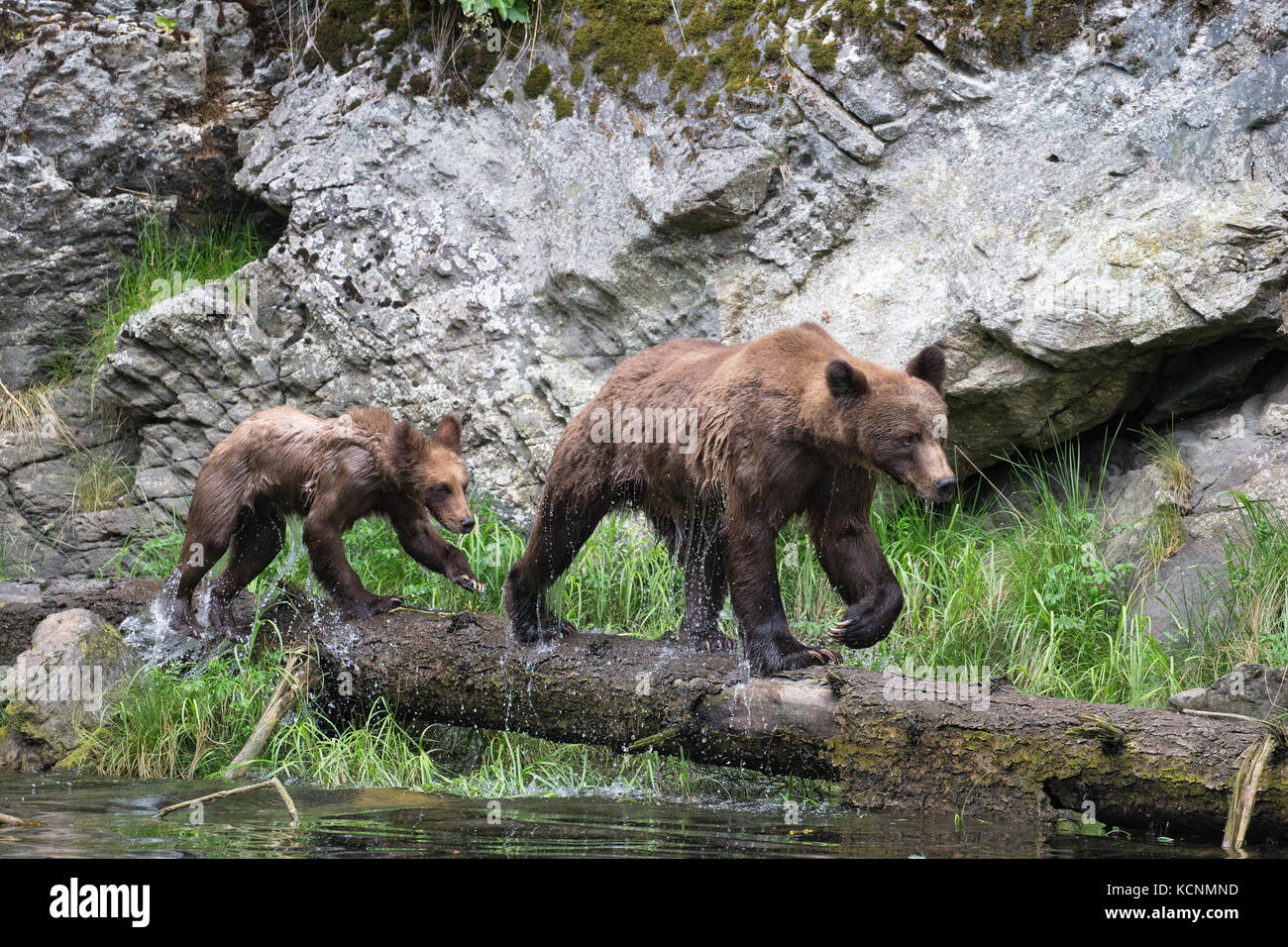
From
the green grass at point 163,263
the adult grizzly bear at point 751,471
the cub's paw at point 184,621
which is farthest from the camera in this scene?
the green grass at point 163,263

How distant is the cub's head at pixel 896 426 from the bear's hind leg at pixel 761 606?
0.66 meters

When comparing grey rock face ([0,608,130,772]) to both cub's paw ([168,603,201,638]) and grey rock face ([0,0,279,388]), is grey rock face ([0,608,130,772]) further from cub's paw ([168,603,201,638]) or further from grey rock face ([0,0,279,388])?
grey rock face ([0,0,279,388])

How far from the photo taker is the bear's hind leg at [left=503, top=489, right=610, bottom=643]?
263 inches

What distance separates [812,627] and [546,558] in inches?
75.2

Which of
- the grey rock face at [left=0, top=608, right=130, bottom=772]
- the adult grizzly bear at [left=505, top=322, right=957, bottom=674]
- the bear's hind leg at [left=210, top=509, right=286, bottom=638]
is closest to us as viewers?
the adult grizzly bear at [left=505, top=322, right=957, bottom=674]

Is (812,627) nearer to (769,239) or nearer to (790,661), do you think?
(790,661)

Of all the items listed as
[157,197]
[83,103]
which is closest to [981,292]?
[157,197]

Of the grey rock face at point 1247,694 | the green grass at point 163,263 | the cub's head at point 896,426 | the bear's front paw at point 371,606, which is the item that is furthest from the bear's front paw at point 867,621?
the green grass at point 163,263

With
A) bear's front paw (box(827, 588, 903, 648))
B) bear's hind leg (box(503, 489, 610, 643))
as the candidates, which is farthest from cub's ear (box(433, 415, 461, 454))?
bear's front paw (box(827, 588, 903, 648))

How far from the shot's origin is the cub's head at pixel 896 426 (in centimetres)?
548

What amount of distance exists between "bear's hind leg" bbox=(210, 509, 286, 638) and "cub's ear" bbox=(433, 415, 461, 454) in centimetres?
123

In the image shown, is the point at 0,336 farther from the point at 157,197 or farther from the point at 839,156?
the point at 839,156

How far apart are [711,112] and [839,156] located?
977 mm

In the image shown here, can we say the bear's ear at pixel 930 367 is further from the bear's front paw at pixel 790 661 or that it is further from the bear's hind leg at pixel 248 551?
the bear's hind leg at pixel 248 551
